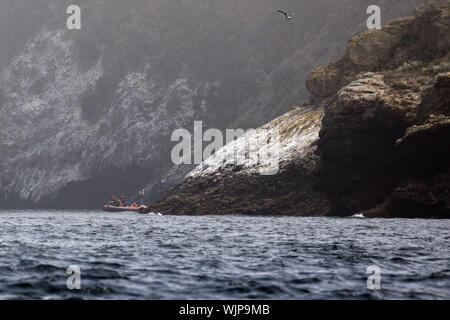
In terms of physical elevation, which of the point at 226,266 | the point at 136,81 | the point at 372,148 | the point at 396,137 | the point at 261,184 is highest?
the point at 136,81

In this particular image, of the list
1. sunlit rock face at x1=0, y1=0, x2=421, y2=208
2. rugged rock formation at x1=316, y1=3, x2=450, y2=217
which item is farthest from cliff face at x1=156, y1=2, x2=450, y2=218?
sunlit rock face at x1=0, y1=0, x2=421, y2=208

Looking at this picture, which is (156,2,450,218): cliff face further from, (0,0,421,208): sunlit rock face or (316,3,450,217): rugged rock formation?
(0,0,421,208): sunlit rock face

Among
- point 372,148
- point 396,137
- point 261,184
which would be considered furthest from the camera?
point 261,184

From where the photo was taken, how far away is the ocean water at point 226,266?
639 inches

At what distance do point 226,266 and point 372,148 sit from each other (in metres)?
41.0

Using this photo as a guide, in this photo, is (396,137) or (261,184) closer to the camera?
(396,137)

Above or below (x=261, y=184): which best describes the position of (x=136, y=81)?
above

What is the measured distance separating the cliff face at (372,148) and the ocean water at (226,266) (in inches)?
856

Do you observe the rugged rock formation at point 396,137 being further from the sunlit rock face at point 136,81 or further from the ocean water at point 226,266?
the sunlit rock face at point 136,81

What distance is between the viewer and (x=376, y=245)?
27.8m

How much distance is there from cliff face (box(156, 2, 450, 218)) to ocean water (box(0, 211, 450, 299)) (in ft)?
71.3

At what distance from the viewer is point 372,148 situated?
59.4 metres

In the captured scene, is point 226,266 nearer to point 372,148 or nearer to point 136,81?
point 372,148

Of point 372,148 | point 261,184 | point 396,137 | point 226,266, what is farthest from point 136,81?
point 226,266
